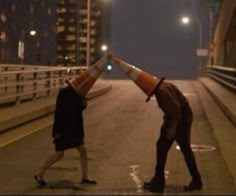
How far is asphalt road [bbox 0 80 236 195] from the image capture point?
32.8ft

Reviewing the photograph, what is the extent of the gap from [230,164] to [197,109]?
1272 centimetres

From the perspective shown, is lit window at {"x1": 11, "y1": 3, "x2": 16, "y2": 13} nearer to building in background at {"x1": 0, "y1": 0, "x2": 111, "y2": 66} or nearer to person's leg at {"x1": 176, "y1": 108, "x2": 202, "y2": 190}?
building in background at {"x1": 0, "y1": 0, "x2": 111, "y2": 66}

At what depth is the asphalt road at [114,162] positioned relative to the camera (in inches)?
394

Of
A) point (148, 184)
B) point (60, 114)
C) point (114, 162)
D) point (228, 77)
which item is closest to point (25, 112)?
point (114, 162)

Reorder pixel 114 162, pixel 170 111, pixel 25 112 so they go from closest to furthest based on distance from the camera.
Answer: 1. pixel 170 111
2. pixel 114 162
3. pixel 25 112

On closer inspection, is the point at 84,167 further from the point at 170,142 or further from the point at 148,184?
the point at 170,142

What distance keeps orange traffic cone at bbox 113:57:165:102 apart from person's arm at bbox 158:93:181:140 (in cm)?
18

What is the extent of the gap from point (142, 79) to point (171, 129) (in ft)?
2.70

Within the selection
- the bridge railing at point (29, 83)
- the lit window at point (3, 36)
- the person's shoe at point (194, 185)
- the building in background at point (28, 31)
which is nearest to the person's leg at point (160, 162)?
the person's shoe at point (194, 185)

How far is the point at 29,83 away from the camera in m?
23.5

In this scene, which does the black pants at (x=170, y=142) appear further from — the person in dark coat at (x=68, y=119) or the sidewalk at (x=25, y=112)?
the sidewalk at (x=25, y=112)

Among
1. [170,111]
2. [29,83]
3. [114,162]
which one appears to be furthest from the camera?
[29,83]

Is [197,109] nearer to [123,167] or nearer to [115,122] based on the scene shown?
[115,122]

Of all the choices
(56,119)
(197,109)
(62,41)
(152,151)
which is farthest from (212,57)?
(62,41)
